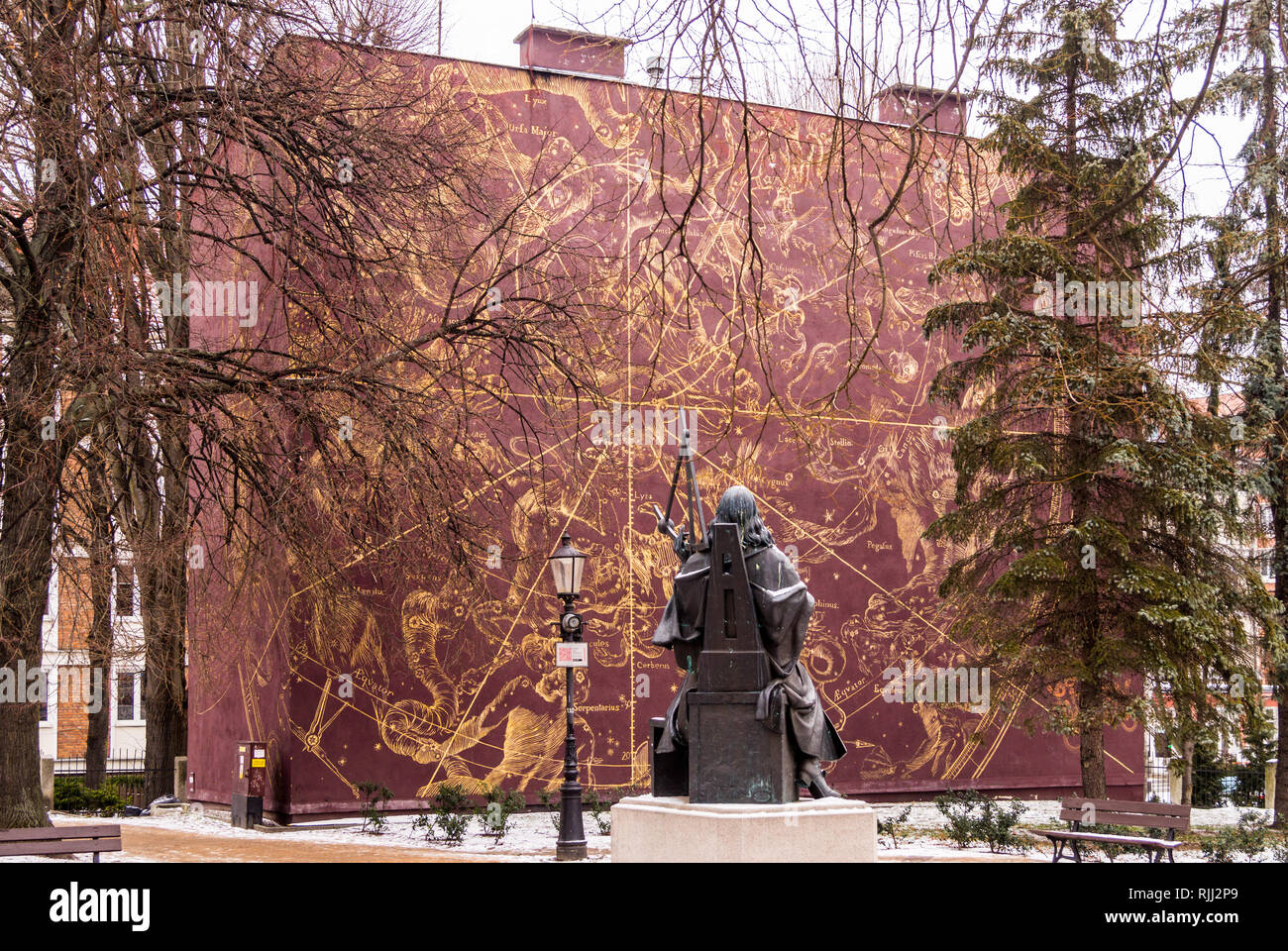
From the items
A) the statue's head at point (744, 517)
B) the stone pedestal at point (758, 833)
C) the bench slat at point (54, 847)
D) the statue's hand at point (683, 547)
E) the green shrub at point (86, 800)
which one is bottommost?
the green shrub at point (86, 800)

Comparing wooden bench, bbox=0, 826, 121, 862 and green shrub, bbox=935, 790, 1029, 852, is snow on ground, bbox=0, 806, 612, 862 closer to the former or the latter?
wooden bench, bbox=0, 826, 121, 862

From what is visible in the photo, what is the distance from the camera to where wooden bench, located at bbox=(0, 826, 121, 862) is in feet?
37.9

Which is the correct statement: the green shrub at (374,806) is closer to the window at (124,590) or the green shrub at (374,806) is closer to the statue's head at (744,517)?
the window at (124,590)

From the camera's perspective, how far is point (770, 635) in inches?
355

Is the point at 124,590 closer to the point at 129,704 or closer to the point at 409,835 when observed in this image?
the point at 409,835

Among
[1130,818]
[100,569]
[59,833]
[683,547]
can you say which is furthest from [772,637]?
[1130,818]

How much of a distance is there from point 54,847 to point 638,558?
11.5 meters

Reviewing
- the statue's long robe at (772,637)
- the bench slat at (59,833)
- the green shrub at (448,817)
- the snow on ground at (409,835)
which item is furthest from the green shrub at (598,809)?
the statue's long robe at (772,637)

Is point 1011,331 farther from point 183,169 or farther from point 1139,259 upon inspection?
point 183,169

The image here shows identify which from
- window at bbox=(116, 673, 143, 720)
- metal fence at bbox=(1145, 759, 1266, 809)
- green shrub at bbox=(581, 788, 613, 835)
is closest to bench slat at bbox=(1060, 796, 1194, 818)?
green shrub at bbox=(581, 788, 613, 835)

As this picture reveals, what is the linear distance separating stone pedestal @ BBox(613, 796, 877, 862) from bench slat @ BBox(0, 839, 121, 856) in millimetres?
6097

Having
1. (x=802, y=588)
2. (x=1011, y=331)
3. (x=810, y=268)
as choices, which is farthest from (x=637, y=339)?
(x=802, y=588)

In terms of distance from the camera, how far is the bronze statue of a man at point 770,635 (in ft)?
29.2

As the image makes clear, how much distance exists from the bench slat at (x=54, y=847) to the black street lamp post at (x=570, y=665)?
506 centimetres
